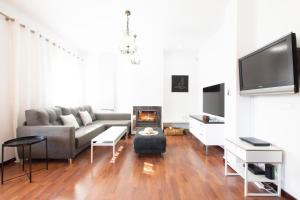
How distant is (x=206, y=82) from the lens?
17.6 feet

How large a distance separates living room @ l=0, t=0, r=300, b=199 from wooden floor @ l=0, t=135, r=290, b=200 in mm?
17

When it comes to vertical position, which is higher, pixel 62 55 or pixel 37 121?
pixel 62 55

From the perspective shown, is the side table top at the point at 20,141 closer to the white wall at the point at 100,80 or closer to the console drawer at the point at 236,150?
the console drawer at the point at 236,150

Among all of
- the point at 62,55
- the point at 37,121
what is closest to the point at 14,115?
the point at 37,121

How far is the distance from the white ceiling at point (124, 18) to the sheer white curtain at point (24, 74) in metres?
0.51

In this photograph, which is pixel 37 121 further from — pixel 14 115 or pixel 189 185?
pixel 189 185

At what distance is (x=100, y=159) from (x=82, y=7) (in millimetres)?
2893

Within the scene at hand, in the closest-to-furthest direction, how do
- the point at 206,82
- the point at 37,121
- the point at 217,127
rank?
1. the point at 37,121
2. the point at 217,127
3. the point at 206,82

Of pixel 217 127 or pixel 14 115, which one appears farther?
pixel 217 127

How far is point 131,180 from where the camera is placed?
8.57 feet

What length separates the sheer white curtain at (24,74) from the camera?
318 centimetres

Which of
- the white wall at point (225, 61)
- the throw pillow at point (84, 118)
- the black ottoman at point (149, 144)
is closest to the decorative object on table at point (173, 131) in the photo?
the white wall at point (225, 61)

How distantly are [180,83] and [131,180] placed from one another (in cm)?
444

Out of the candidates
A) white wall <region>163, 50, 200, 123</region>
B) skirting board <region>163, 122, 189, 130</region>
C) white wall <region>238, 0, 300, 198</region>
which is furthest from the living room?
white wall <region>163, 50, 200, 123</region>
